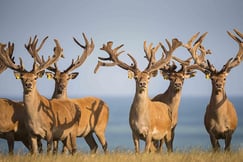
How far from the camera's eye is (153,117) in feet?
46.3

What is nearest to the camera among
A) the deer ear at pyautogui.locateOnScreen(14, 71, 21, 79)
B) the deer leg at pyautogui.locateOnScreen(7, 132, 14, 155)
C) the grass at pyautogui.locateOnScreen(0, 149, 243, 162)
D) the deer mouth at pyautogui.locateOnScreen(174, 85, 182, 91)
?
the grass at pyautogui.locateOnScreen(0, 149, 243, 162)

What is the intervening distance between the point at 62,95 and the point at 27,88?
A: 8.32 feet

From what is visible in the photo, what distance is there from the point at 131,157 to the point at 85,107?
249 cm

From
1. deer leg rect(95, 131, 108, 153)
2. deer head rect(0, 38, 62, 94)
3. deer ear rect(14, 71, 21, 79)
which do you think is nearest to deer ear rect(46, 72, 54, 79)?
deer head rect(0, 38, 62, 94)

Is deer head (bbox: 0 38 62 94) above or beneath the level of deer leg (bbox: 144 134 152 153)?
above

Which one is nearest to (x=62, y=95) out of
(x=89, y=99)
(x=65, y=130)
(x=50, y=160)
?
(x=89, y=99)

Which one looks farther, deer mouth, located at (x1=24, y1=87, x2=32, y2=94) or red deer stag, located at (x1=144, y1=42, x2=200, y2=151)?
red deer stag, located at (x1=144, y1=42, x2=200, y2=151)

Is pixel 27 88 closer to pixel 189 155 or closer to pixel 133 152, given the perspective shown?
pixel 133 152

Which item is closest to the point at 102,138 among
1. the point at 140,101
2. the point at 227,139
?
the point at 140,101

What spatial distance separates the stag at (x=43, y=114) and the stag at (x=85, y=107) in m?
0.51

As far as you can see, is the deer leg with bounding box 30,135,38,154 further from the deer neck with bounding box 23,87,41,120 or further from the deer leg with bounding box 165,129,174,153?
the deer leg with bounding box 165,129,174,153

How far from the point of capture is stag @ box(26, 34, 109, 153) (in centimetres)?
1479

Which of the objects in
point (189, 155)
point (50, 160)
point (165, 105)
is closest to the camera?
point (50, 160)

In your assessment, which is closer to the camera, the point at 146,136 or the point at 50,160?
the point at 50,160
